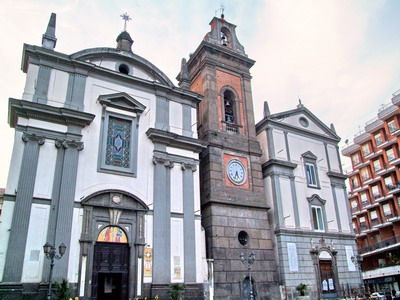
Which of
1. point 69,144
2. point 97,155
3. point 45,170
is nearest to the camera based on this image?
point 45,170

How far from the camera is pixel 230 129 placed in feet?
78.2

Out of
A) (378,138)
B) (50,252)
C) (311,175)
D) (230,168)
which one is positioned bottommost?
(50,252)

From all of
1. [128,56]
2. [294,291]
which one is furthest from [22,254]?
[294,291]

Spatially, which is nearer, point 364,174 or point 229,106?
point 229,106

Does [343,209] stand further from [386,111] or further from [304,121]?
[386,111]

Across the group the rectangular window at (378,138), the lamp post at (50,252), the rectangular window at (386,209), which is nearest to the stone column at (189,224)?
the lamp post at (50,252)

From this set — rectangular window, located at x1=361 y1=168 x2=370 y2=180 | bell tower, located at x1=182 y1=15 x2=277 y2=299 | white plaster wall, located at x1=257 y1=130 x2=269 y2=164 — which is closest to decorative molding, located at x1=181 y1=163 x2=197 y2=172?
bell tower, located at x1=182 y1=15 x2=277 y2=299

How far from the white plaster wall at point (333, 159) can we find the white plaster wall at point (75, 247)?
1884 centimetres

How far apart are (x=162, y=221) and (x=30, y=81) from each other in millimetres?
9009

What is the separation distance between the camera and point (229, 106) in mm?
25172

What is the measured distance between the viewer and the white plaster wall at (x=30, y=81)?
16.9 meters

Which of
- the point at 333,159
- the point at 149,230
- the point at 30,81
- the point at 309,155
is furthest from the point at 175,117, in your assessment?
the point at 333,159

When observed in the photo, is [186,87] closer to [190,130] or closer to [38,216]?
[190,130]

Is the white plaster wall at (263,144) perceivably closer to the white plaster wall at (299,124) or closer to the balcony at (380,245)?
the white plaster wall at (299,124)
